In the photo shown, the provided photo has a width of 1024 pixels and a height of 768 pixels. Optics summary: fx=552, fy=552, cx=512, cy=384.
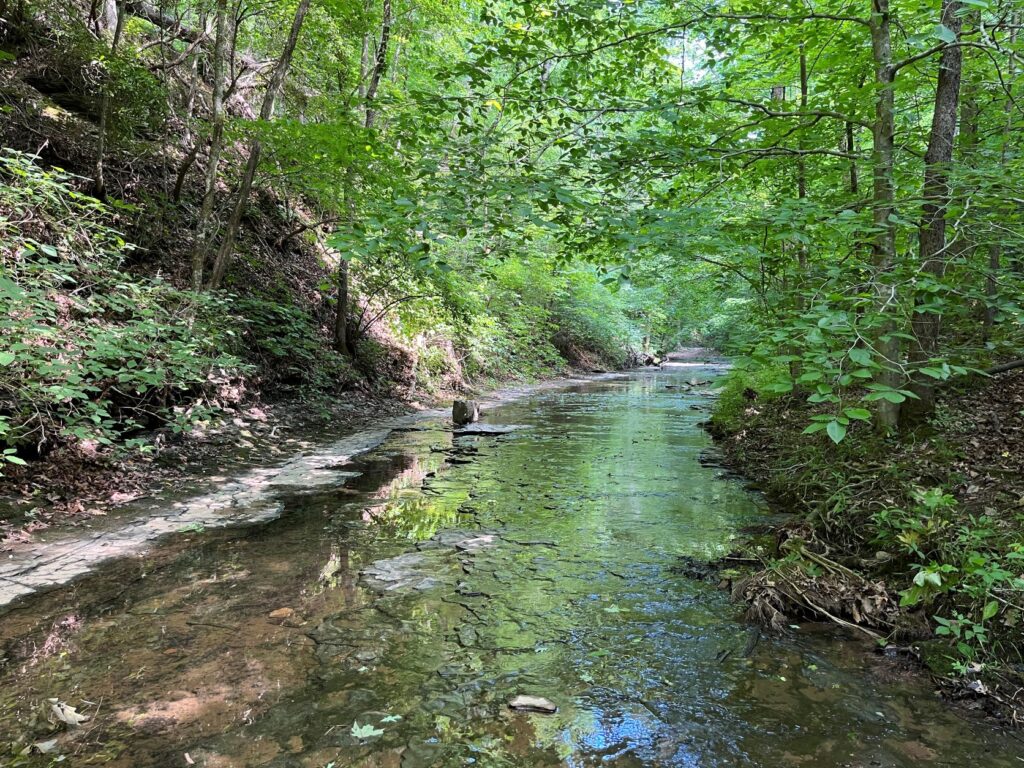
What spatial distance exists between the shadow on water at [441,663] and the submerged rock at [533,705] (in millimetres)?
57

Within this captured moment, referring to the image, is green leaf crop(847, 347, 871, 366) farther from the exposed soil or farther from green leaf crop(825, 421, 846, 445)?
the exposed soil

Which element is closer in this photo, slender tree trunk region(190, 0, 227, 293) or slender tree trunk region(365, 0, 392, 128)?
slender tree trunk region(190, 0, 227, 293)

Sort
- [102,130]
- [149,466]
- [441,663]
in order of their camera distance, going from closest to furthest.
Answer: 1. [441,663]
2. [149,466]
3. [102,130]

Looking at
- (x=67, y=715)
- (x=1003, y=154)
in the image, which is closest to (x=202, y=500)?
(x=67, y=715)

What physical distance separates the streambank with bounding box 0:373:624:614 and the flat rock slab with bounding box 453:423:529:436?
4.99ft

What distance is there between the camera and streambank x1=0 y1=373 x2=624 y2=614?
4.33 meters

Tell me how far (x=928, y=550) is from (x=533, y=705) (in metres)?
3.09

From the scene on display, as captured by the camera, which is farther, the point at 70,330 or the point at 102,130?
the point at 102,130

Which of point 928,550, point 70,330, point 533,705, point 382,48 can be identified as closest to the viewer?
point 533,705

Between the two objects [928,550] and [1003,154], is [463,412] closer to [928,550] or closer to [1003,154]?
[928,550]

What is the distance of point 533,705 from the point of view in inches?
118

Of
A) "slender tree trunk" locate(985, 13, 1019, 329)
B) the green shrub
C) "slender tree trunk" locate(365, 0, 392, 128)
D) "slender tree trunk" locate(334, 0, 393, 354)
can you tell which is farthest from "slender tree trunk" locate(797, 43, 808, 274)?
the green shrub

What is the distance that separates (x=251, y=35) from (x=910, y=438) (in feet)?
46.2

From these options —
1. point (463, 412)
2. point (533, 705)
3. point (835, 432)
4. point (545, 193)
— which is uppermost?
point (545, 193)
